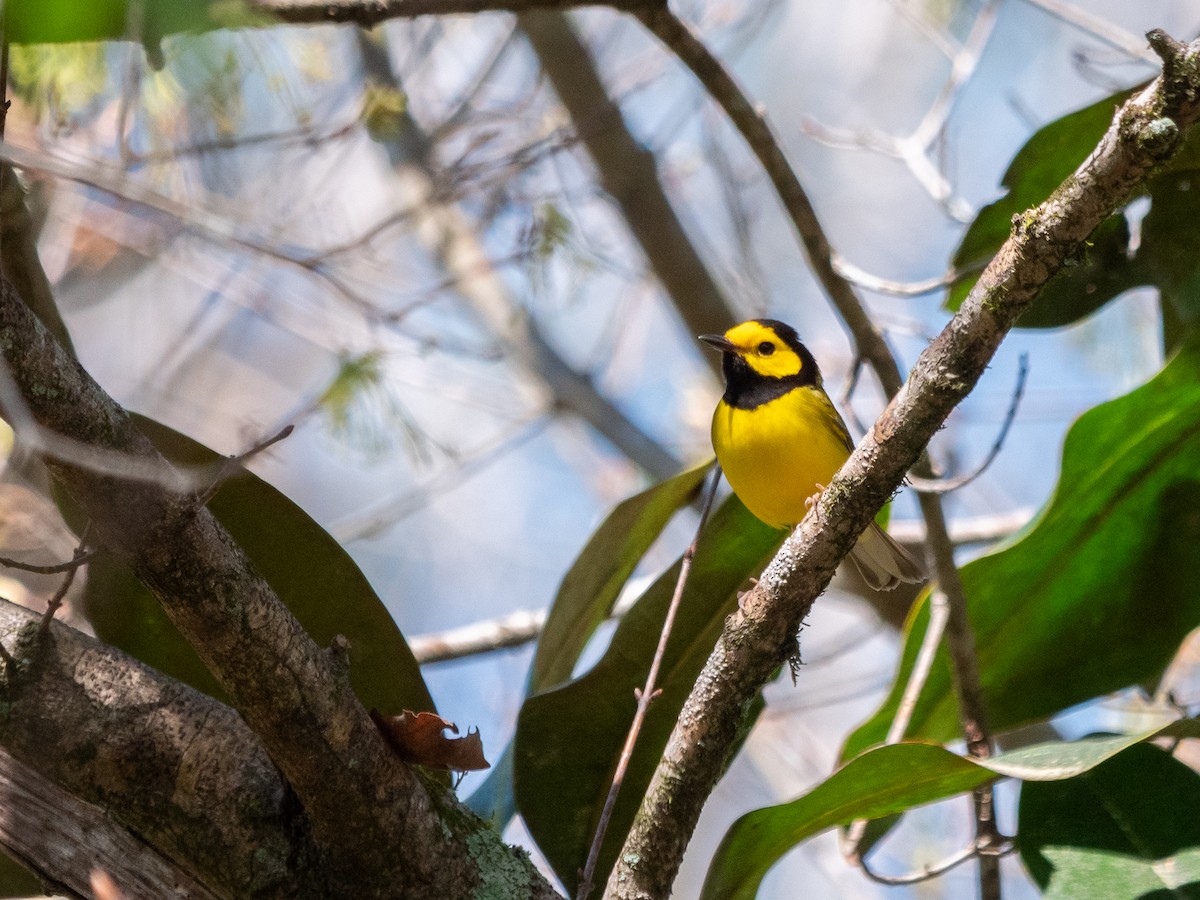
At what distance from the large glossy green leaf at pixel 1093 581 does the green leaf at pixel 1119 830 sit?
18.6 inches

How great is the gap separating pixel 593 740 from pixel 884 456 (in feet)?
3.37

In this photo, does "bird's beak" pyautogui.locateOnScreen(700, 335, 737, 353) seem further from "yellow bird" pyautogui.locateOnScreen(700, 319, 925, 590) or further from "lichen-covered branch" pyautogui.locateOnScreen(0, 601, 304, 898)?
"lichen-covered branch" pyautogui.locateOnScreen(0, 601, 304, 898)

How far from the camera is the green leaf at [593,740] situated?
238 cm

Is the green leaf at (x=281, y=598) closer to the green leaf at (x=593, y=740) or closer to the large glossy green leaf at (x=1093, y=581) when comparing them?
the green leaf at (x=593, y=740)

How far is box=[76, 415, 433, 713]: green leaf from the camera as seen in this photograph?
216cm

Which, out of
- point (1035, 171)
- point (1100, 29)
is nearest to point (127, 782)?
point (1035, 171)

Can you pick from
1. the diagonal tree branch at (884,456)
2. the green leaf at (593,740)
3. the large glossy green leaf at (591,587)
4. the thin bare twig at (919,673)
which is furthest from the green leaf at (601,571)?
the diagonal tree branch at (884,456)

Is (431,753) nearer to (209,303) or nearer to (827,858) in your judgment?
(209,303)

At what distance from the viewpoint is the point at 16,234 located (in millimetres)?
2020

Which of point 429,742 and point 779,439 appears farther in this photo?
point 779,439

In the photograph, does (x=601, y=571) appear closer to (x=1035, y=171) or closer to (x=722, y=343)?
(x=722, y=343)

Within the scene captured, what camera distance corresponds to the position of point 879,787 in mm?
2006

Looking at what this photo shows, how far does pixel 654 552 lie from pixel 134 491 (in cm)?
505

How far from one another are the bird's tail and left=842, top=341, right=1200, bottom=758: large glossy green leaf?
31 centimetres
